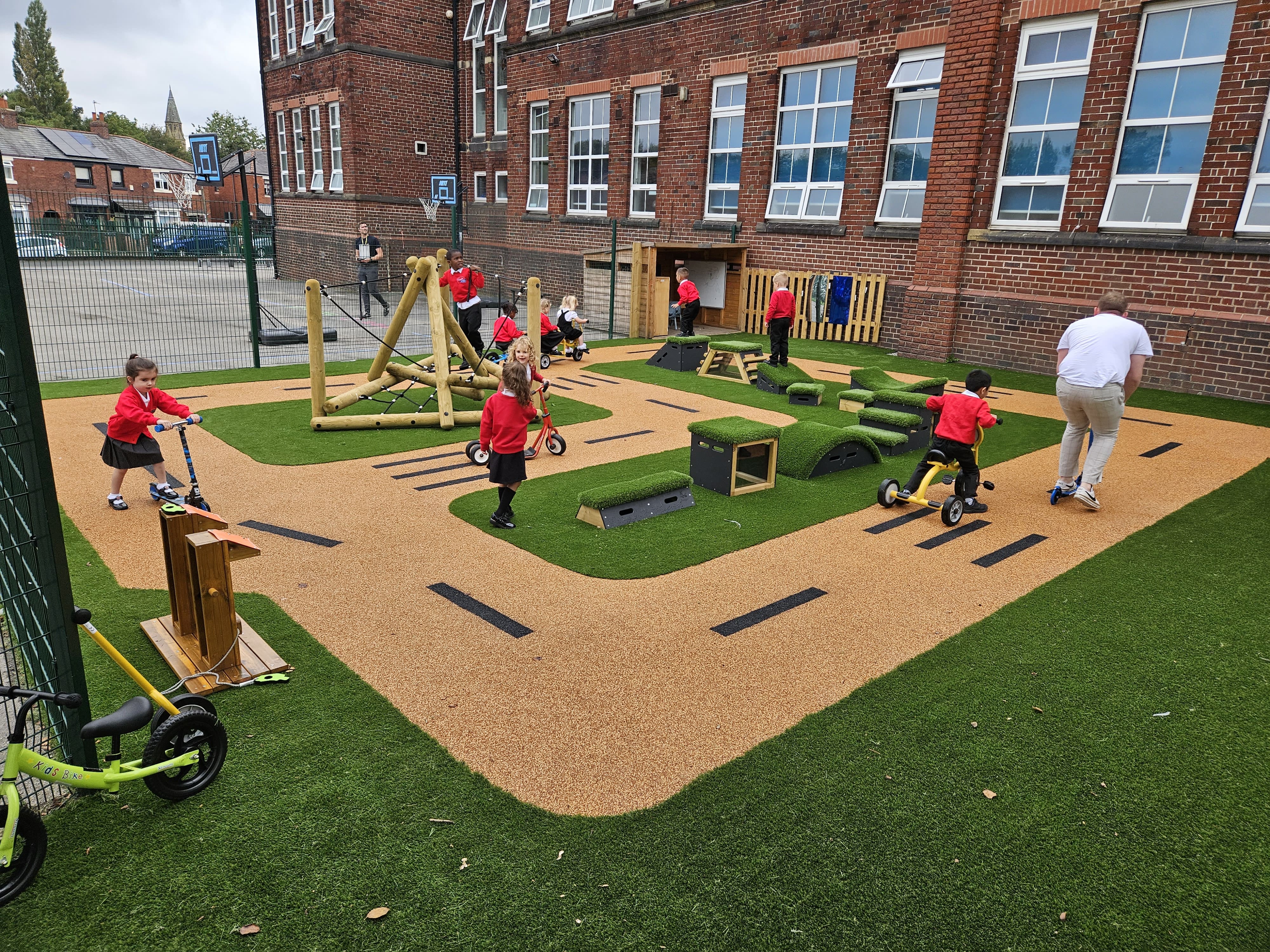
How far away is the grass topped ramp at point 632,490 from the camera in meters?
7.14

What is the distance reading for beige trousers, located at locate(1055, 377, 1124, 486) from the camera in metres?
7.30

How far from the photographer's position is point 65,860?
326cm

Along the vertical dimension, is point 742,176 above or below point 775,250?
above

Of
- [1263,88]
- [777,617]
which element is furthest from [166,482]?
[1263,88]

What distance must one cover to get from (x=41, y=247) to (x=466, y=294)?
7534 mm

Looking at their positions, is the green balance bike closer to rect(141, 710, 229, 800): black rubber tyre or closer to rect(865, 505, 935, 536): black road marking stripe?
rect(141, 710, 229, 800): black rubber tyre

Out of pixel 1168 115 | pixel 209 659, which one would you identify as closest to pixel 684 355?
pixel 1168 115

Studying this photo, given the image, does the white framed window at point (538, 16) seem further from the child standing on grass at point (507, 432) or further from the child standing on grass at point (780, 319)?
the child standing on grass at point (507, 432)

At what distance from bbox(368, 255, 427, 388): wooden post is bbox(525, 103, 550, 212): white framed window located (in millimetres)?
16670

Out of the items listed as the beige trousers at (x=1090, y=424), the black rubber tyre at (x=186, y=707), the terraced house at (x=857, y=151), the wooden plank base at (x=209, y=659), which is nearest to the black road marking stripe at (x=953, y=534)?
the beige trousers at (x=1090, y=424)

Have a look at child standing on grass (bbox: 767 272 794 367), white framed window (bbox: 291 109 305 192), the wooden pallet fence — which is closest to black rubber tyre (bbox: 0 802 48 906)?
child standing on grass (bbox: 767 272 794 367)

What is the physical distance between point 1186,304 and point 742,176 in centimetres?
1015

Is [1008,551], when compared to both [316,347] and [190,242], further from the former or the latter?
[190,242]

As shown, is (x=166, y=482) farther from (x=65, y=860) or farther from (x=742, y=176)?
(x=742, y=176)
